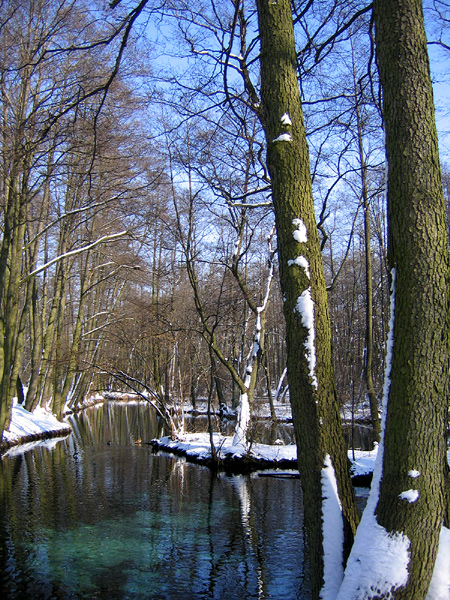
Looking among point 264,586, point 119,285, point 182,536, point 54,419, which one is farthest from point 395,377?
point 119,285

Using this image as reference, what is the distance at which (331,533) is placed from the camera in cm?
311

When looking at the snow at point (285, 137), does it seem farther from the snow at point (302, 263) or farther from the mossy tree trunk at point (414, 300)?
the snow at point (302, 263)

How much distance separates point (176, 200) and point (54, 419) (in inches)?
408

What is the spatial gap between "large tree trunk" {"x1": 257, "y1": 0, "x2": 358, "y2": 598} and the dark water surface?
10.1ft

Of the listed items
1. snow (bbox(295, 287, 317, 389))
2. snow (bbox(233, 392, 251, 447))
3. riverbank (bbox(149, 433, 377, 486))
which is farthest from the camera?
snow (bbox(233, 392, 251, 447))

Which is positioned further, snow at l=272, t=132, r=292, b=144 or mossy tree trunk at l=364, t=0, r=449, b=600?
snow at l=272, t=132, r=292, b=144

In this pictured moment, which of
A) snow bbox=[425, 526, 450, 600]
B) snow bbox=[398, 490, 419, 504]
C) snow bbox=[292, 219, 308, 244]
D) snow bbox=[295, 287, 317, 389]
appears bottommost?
snow bbox=[425, 526, 450, 600]

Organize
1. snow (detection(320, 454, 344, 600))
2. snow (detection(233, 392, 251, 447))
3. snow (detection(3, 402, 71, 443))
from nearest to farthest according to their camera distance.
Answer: snow (detection(320, 454, 344, 600)) < snow (detection(233, 392, 251, 447)) < snow (detection(3, 402, 71, 443))

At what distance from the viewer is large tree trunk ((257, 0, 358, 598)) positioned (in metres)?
3.23

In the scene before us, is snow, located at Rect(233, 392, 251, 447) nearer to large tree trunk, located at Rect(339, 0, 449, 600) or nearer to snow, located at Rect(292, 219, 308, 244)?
snow, located at Rect(292, 219, 308, 244)

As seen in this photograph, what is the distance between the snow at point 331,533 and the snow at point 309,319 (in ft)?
1.95

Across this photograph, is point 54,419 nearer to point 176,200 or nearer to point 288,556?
point 176,200

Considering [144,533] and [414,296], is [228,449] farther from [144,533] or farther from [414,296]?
[414,296]

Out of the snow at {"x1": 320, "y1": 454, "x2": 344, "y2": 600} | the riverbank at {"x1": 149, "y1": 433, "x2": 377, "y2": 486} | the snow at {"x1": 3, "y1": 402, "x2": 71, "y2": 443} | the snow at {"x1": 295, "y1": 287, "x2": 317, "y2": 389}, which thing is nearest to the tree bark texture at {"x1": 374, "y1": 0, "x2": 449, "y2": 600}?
the snow at {"x1": 320, "y1": 454, "x2": 344, "y2": 600}
